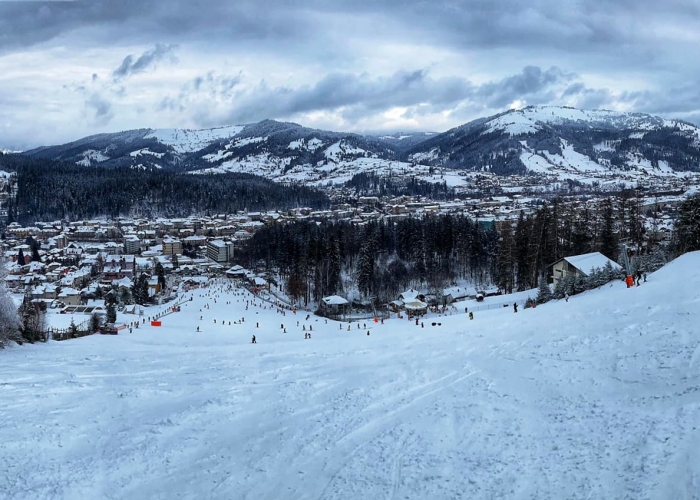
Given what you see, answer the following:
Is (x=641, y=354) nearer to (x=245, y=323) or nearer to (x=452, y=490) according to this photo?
(x=452, y=490)

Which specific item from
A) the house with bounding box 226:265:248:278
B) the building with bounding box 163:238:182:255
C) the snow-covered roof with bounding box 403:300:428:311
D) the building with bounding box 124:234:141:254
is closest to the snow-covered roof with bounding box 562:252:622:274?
the snow-covered roof with bounding box 403:300:428:311

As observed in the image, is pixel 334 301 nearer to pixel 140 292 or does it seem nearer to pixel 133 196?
pixel 140 292

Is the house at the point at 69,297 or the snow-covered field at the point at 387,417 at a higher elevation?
the snow-covered field at the point at 387,417

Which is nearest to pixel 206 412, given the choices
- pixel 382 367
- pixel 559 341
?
pixel 382 367

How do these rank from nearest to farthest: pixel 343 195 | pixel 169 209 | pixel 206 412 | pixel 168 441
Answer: pixel 168 441
pixel 206 412
pixel 169 209
pixel 343 195

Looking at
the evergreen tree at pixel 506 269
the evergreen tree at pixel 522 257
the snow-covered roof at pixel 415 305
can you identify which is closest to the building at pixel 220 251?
the evergreen tree at pixel 506 269

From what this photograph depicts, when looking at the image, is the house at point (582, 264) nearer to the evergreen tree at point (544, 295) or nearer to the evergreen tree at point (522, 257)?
the evergreen tree at point (544, 295)
